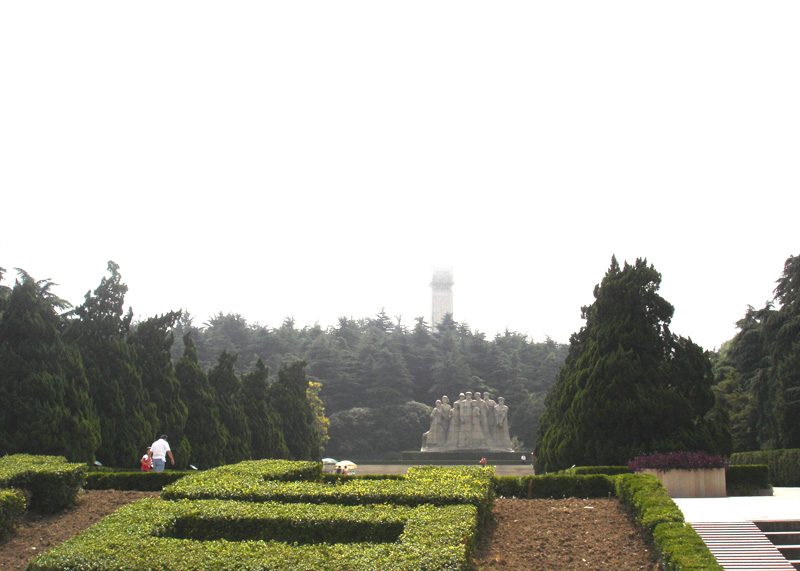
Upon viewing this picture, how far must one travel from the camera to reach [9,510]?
27.5 ft

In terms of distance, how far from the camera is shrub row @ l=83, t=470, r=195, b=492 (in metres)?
11.8

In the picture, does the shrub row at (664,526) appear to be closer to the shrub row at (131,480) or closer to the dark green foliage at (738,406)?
the shrub row at (131,480)

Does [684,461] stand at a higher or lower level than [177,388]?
lower

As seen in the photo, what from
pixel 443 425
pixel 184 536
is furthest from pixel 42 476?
pixel 443 425

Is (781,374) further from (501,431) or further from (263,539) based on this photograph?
(263,539)

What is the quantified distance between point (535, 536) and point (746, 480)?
9.15 meters

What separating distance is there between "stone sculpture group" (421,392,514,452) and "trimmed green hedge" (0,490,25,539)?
112ft

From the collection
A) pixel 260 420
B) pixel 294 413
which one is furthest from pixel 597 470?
pixel 294 413

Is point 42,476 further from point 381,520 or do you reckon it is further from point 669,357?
point 669,357

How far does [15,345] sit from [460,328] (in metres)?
59.2

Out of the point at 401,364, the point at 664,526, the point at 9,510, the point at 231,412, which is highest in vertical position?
the point at 401,364

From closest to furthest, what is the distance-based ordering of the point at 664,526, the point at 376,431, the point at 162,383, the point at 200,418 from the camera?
the point at 664,526
the point at 162,383
the point at 200,418
the point at 376,431

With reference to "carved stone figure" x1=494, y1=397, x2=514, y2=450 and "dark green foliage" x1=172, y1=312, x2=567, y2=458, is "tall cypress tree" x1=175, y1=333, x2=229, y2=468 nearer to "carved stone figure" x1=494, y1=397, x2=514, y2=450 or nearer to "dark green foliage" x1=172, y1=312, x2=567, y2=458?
"carved stone figure" x1=494, y1=397, x2=514, y2=450

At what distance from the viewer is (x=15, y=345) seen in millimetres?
18500
